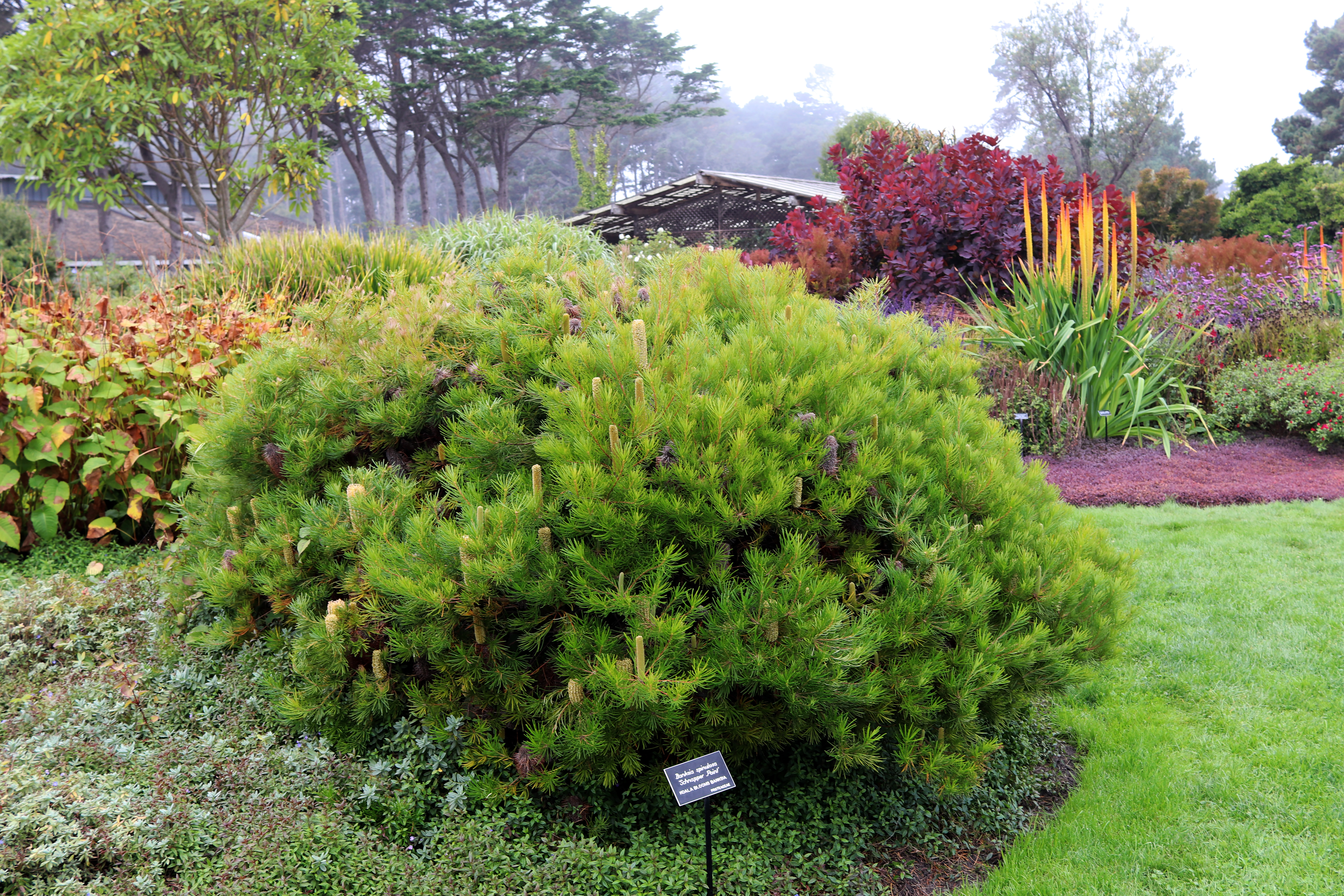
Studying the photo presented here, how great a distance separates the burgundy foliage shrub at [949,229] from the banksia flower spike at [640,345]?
18.6 ft

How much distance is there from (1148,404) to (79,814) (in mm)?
8357

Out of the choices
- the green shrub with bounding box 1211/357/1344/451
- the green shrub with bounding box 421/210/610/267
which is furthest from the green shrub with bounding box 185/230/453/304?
the green shrub with bounding box 1211/357/1344/451

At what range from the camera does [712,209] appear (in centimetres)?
2352

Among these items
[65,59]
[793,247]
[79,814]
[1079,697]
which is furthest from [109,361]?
[65,59]

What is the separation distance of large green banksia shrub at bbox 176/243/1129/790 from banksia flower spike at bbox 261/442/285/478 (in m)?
0.04

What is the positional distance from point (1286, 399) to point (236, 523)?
841 centimetres

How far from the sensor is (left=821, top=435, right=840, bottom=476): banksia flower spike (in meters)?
2.30

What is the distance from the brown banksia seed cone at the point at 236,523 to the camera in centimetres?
280

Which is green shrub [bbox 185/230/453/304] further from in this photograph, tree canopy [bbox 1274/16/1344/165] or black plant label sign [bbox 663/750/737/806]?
tree canopy [bbox 1274/16/1344/165]

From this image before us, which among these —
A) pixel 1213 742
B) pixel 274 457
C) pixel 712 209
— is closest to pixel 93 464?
pixel 274 457

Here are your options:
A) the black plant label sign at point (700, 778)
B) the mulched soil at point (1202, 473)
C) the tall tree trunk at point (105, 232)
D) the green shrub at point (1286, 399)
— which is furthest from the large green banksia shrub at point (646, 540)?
the tall tree trunk at point (105, 232)

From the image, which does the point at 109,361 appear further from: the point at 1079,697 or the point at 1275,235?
the point at 1275,235

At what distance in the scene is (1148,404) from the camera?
7801mm

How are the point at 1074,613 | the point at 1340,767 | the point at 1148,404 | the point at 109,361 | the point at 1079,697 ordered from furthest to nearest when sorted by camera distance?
1. the point at 1148,404
2. the point at 109,361
3. the point at 1079,697
4. the point at 1340,767
5. the point at 1074,613
